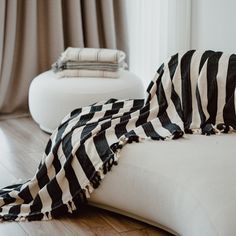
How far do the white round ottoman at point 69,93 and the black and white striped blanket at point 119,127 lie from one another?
516 millimetres

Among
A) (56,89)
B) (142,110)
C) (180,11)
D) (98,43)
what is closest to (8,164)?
(56,89)

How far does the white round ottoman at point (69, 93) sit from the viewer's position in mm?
3459

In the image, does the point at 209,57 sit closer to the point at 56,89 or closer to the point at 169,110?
the point at 169,110

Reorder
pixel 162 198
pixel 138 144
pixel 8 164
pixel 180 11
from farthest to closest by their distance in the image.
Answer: pixel 180 11 < pixel 8 164 < pixel 138 144 < pixel 162 198

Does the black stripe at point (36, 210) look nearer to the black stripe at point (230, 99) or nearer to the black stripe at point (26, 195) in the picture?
the black stripe at point (26, 195)

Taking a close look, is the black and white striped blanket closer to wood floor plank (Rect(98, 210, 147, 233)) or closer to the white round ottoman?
wood floor plank (Rect(98, 210, 147, 233))

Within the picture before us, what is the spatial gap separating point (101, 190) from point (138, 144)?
26 cm

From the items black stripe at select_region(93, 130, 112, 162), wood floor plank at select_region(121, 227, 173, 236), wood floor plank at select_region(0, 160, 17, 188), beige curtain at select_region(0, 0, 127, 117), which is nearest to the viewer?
wood floor plank at select_region(121, 227, 173, 236)

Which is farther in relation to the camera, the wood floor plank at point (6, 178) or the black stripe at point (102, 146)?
the wood floor plank at point (6, 178)

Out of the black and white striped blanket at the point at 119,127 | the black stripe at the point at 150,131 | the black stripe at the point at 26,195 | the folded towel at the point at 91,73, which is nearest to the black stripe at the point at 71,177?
the black and white striped blanket at the point at 119,127

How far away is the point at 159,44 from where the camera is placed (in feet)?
14.5

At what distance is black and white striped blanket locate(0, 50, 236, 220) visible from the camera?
2471 mm

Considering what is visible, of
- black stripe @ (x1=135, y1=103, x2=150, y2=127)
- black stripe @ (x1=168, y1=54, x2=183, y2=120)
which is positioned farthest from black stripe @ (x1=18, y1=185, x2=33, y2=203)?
black stripe @ (x1=168, y1=54, x2=183, y2=120)

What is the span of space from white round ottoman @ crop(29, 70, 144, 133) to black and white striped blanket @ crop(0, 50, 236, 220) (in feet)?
1.69
